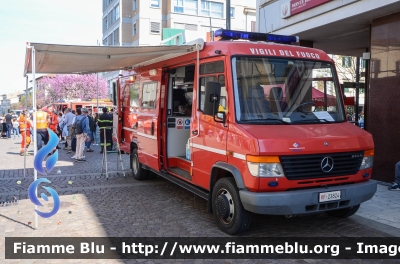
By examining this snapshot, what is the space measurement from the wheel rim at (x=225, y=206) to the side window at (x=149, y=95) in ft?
10.4

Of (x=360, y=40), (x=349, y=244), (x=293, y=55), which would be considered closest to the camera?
(x=349, y=244)

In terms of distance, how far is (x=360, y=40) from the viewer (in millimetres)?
11930

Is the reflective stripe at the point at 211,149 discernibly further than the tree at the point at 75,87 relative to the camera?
No

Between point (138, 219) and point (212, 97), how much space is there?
93.7 inches

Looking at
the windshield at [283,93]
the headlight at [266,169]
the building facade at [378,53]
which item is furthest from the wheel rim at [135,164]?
the building facade at [378,53]

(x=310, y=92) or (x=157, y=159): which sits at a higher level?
(x=310, y=92)

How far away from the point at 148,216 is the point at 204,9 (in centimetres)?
3732

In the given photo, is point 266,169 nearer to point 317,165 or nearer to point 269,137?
point 269,137

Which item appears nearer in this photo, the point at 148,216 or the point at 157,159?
the point at 148,216

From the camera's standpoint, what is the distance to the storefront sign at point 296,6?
1024 cm

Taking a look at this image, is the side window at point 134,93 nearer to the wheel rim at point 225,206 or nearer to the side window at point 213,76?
the side window at point 213,76

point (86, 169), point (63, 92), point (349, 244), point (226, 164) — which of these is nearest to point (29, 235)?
point (226, 164)

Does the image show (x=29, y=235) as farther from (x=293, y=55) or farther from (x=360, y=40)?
(x=360, y=40)

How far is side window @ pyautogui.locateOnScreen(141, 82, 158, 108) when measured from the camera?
8.02 meters
